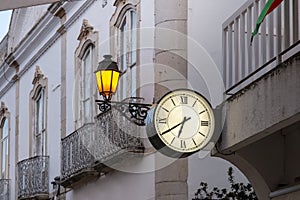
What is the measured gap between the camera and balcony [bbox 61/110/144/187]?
13773 millimetres

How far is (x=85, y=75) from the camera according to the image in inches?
677

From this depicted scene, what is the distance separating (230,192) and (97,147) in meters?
4.36

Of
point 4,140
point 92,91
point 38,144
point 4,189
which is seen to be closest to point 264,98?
point 92,91

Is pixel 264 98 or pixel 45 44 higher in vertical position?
pixel 45 44

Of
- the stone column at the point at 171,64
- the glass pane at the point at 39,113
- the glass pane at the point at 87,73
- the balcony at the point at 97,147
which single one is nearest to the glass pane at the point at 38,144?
the glass pane at the point at 39,113

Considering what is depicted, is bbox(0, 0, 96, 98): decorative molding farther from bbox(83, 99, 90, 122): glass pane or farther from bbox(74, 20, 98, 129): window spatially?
bbox(83, 99, 90, 122): glass pane

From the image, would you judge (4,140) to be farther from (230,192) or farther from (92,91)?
(230,192)

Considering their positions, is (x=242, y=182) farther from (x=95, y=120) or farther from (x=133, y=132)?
(x=95, y=120)

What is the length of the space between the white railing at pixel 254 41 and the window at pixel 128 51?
5.10 m

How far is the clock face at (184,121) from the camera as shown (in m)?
9.14

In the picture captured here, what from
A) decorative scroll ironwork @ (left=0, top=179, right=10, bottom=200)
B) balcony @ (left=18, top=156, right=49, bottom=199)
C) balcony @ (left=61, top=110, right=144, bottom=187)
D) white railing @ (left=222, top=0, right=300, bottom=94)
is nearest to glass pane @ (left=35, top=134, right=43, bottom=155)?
balcony @ (left=18, top=156, right=49, bottom=199)

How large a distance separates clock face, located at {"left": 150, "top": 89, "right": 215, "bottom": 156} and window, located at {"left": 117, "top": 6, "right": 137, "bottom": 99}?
491cm

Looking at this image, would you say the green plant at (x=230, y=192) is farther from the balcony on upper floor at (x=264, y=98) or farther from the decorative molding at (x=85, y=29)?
the decorative molding at (x=85, y=29)

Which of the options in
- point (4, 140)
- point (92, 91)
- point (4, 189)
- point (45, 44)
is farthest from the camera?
point (4, 140)
